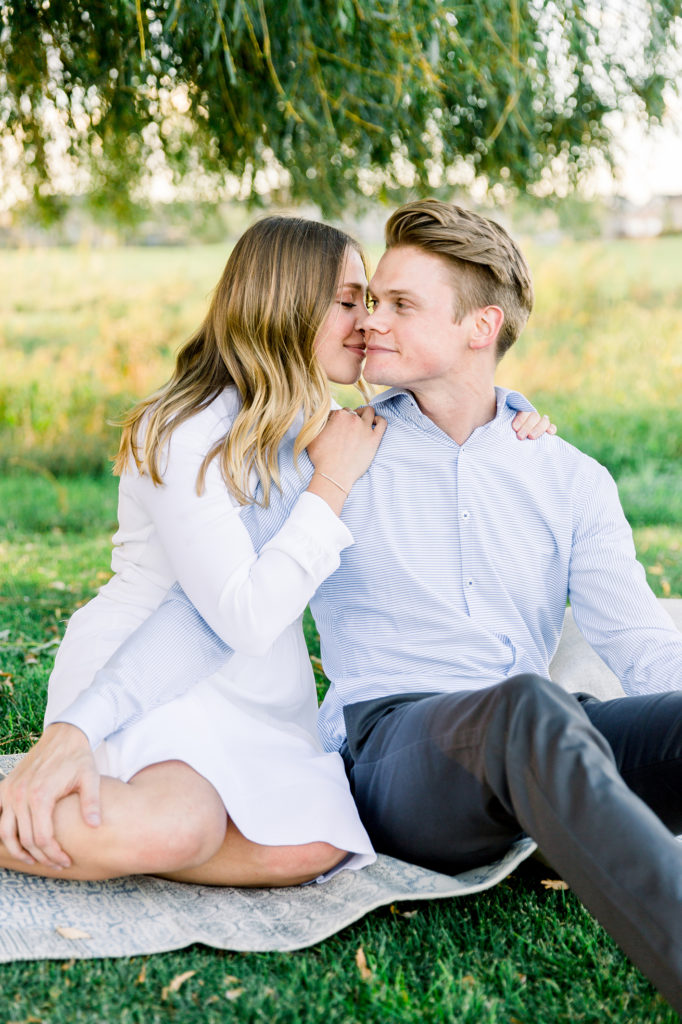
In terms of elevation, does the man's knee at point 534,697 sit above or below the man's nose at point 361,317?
below

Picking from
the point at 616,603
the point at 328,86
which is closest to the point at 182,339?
the point at 328,86

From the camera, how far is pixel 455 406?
277 centimetres

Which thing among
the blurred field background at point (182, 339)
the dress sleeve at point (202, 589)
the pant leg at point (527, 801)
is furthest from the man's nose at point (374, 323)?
the blurred field background at point (182, 339)

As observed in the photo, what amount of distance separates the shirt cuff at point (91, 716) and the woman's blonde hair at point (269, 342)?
1.84ft

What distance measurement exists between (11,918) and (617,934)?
122cm

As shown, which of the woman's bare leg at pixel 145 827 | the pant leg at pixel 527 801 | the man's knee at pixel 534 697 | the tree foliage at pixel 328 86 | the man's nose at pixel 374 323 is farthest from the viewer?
the tree foliage at pixel 328 86

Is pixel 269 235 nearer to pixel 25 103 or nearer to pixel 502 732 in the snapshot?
pixel 502 732

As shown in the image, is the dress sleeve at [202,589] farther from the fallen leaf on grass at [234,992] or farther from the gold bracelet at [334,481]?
the fallen leaf on grass at [234,992]

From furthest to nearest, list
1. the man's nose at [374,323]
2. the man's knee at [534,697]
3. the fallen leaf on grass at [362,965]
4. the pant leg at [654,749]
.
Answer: the man's nose at [374,323] < the pant leg at [654,749] < the fallen leaf on grass at [362,965] < the man's knee at [534,697]

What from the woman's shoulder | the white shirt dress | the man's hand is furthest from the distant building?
the man's hand

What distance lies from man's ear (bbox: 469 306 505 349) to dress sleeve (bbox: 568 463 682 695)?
0.44 metres

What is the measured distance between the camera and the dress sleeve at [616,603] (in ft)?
8.26

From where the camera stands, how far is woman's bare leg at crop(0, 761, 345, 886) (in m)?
2.16

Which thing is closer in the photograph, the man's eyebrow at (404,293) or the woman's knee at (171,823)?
the woman's knee at (171,823)
